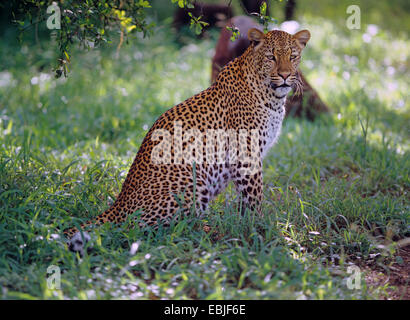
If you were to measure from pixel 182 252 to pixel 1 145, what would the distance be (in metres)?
3.10

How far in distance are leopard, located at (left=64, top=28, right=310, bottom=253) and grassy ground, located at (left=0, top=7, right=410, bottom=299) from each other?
0.25 metres

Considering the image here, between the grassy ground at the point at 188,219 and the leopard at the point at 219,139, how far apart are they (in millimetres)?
248

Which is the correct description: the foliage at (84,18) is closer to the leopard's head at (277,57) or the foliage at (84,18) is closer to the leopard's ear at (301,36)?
the leopard's head at (277,57)

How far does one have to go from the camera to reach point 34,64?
36.5ft

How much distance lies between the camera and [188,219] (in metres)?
5.04

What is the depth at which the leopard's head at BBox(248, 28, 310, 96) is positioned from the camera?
539 cm

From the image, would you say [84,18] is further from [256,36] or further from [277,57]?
[277,57]

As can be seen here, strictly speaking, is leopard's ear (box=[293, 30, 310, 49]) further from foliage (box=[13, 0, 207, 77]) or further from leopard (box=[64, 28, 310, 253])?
foliage (box=[13, 0, 207, 77])

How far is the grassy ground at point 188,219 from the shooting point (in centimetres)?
430

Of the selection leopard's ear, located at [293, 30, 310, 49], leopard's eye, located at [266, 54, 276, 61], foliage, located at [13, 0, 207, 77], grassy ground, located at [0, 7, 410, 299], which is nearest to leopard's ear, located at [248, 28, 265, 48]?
leopard's eye, located at [266, 54, 276, 61]

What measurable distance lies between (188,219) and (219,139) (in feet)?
2.87

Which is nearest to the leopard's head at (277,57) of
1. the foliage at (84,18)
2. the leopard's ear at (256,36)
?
the leopard's ear at (256,36)

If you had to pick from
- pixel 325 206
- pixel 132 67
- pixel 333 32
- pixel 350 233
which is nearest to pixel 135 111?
pixel 132 67

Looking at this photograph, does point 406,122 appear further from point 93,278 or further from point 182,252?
point 93,278
